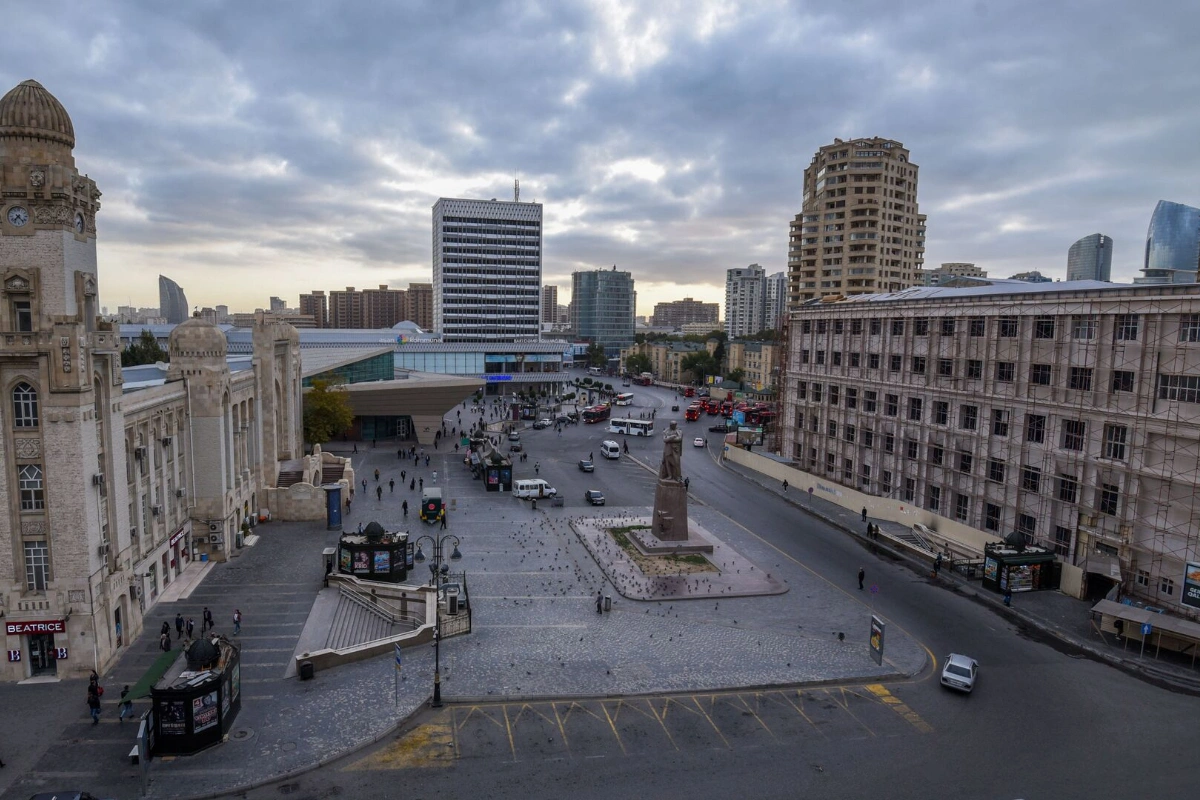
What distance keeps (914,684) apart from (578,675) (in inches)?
507

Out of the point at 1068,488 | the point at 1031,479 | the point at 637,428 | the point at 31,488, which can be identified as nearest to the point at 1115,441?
the point at 1068,488

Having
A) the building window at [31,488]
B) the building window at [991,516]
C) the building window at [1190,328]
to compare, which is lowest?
the building window at [991,516]

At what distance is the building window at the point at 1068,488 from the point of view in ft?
131

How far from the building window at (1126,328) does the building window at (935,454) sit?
14.4 m

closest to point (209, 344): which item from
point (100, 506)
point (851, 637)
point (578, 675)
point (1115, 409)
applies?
point (100, 506)

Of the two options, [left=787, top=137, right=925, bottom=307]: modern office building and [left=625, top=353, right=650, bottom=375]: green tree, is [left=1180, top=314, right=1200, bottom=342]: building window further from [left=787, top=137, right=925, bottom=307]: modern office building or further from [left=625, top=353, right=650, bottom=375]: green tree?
[left=625, top=353, right=650, bottom=375]: green tree

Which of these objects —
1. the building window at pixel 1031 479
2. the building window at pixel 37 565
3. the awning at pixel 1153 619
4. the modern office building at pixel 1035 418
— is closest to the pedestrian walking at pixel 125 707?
the building window at pixel 37 565

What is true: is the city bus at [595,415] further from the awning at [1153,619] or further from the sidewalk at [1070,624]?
the awning at [1153,619]

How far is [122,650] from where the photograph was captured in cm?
2930

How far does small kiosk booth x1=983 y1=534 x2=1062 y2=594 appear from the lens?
125 feet

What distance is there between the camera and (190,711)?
22297 mm

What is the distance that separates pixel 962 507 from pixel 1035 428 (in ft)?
26.0

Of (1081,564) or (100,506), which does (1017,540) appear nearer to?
(1081,564)

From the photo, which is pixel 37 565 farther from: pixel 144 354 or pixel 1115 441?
pixel 144 354
